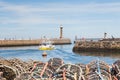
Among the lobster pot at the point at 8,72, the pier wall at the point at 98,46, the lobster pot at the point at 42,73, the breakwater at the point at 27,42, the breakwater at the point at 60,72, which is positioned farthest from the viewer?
the breakwater at the point at 27,42

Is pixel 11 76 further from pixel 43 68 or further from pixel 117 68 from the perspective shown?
pixel 117 68

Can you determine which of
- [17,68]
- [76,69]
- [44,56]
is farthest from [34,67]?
[44,56]

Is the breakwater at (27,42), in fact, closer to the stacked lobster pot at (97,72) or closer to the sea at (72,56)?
the sea at (72,56)

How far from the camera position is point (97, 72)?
14258 millimetres

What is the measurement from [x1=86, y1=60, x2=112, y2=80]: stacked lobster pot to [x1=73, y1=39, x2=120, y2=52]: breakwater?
160 ft

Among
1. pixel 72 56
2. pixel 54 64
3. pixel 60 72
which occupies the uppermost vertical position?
pixel 54 64

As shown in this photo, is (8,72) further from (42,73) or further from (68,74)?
(68,74)

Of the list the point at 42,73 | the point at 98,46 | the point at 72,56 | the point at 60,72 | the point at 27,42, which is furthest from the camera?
the point at 27,42

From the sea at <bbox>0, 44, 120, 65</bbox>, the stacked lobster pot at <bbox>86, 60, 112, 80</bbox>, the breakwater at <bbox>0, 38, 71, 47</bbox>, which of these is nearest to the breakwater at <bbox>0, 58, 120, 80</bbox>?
the stacked lobster pot at <bbox>86, 60, 112, 80</bbox>

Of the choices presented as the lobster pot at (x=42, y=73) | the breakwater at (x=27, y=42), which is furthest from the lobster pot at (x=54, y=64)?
the breakwater at (x=27, y=42)

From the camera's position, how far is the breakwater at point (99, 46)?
65.0 metres

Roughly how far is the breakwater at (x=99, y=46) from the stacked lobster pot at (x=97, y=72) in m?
48.8

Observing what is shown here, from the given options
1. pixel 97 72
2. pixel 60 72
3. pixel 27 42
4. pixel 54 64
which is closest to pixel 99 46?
pixel 27 42

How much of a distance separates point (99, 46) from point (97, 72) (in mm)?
54439
